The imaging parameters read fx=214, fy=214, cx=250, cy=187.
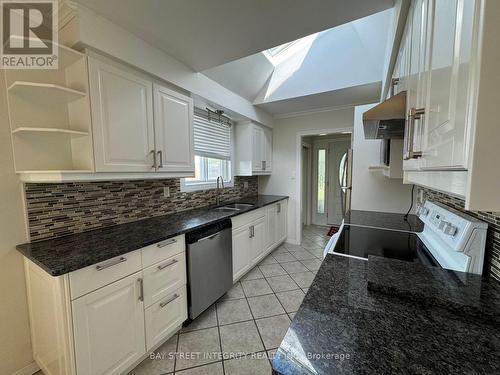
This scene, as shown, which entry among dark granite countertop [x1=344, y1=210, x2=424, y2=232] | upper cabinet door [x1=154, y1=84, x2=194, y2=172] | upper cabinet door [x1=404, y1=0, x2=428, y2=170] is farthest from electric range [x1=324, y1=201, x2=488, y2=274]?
upper cabinet door [x1=154, y1=84, x2=194, y2=172]

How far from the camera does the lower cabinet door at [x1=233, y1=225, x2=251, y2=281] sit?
2.49m

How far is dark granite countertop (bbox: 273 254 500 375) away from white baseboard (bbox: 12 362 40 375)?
1.96 meters

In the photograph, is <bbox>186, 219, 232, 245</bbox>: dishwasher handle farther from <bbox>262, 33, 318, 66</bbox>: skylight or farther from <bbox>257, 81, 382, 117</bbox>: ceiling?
<bbox>262, 33, 318, 66</bbox>: skylight

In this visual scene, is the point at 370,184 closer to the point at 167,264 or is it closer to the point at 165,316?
the point at 167,264

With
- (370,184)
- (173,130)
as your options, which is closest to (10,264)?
(173,130)

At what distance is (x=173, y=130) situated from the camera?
197 cm

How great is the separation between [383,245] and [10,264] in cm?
239

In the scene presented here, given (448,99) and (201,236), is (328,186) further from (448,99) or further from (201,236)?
(448,99)

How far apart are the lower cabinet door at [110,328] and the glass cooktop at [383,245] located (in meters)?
1.33

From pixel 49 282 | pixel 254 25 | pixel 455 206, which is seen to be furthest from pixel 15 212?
pixel 455 206

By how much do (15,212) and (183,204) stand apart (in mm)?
1381

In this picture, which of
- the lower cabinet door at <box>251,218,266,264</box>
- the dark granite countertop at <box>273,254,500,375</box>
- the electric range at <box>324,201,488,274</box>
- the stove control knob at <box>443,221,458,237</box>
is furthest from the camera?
the lower cabinet door at <box>251,218,266,264</box>

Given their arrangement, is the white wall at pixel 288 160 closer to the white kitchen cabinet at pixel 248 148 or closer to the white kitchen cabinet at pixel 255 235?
the white kitchen cabinet at pixel 255 235

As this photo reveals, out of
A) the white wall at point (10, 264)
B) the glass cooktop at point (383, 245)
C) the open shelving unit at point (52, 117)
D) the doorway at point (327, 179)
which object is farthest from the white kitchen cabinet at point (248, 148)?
the white wall at point (10, 264)
